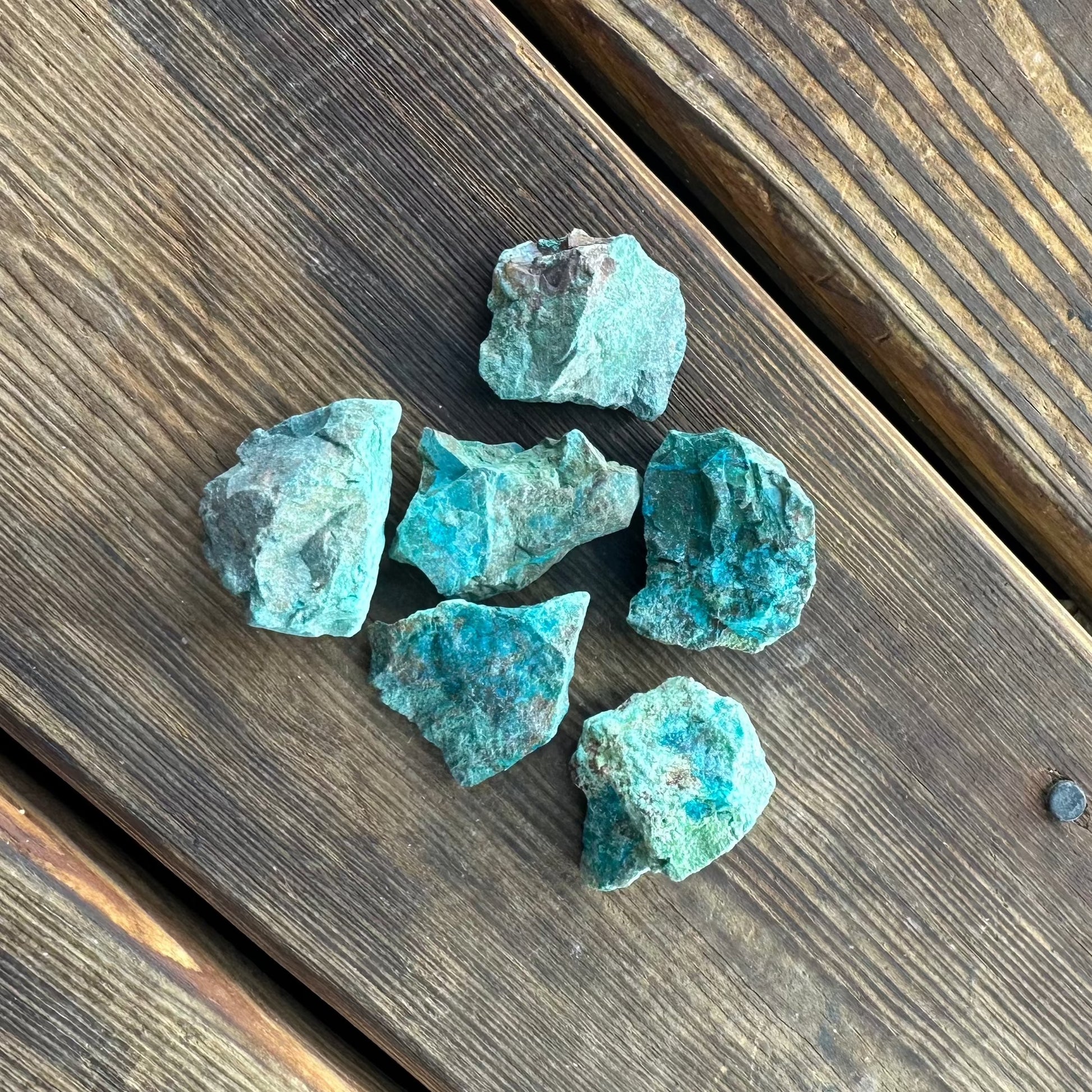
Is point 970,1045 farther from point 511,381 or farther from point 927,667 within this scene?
point 511,381

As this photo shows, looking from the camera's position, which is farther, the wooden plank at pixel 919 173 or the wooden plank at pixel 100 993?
the wooden plank at pixel 919 173

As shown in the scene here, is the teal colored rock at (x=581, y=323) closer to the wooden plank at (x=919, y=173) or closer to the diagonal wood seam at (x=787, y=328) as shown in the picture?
the diagonal wood seam at (x=787, y=328)

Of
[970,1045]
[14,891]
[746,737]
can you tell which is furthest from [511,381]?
[970,1045]

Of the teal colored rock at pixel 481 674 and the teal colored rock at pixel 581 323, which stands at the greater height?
the teal colored rock at pixel 581 323

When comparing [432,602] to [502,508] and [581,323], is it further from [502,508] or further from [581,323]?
[581,323]

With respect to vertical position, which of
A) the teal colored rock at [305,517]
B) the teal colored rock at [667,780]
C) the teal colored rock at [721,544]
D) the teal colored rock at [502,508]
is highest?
the teal colored rock at [305,517]

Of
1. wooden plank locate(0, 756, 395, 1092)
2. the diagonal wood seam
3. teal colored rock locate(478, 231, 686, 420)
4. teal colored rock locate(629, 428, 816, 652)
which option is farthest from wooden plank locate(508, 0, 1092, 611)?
wooden plank locate(0, 756, 395, 1092)

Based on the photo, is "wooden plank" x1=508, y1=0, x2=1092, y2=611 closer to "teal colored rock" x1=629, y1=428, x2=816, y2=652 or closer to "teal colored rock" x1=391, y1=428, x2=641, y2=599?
"teal colored rock" x1=629, y1=428, x2=816, y2=652

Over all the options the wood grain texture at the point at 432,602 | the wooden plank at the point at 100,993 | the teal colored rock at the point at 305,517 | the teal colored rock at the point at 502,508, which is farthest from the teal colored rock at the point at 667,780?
the wooden plank at the point at 100,993
